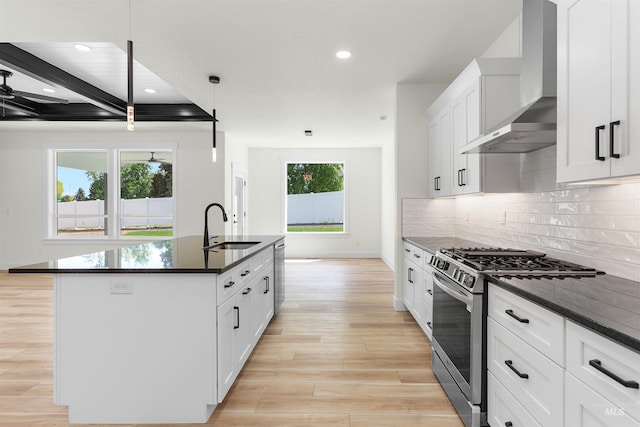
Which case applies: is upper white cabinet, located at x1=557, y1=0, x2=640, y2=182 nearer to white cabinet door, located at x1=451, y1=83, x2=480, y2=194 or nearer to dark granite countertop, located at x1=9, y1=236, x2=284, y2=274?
white cabinet door, located at x1=451, y1=83, x2=480, y2=194

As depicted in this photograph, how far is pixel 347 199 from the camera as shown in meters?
8.77

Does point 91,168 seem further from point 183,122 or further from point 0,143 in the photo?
point 183,122

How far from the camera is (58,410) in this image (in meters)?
2.27

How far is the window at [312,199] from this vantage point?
8.95 meters

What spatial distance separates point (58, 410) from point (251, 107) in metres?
4.21

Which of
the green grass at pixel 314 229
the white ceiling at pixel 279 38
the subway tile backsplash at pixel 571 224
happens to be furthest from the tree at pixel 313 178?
the subway tile backsplash at pixel 571 224

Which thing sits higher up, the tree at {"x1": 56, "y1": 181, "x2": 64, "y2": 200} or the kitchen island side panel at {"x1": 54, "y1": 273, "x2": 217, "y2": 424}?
the tree at {"x1": 56, "y1": 181, "x2": 64, "y2": 200}

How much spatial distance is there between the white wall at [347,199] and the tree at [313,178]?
20 centimetres

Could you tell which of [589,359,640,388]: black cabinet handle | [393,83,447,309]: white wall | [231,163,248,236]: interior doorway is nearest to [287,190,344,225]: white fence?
[231,163,248,236]: interior doorway

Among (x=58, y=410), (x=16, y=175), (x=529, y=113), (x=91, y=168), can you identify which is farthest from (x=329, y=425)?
(x=16, y=175)

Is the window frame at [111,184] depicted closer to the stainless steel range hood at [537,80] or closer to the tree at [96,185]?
the tree at [96,185]

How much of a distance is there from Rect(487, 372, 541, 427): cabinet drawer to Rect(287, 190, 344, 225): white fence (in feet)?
23.4

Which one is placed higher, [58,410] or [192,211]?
[192,211]

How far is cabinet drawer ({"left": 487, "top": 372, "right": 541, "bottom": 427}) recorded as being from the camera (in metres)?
1.55
